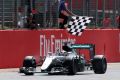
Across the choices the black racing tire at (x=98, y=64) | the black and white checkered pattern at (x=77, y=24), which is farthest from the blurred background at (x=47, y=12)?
the black racing tire at (x=98, y=64)

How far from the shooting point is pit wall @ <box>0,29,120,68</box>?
2083cm

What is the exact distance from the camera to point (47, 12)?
23.6 m

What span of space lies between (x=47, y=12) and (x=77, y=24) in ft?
6.01

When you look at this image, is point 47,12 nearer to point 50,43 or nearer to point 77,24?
point 50,43

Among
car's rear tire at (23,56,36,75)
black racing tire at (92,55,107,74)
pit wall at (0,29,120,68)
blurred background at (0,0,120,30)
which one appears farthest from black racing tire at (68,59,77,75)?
blurred background at (0,0,120,30)

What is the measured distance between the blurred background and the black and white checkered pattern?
3.58 ft

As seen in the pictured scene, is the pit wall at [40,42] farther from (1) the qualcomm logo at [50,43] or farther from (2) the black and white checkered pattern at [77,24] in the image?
(2) the black and white checkered pattern at [77,24]

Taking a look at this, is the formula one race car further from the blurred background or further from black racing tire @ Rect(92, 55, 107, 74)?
the blurred background

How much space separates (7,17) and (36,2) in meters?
1.57

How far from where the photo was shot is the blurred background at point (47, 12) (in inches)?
861

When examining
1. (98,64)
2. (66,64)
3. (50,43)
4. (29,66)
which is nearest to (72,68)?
(66,64)

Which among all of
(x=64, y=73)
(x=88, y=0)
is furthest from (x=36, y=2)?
(x=64, y=73)

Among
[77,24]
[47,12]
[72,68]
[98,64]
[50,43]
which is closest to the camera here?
[72,68]

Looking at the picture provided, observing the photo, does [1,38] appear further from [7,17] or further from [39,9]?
[39,9]
